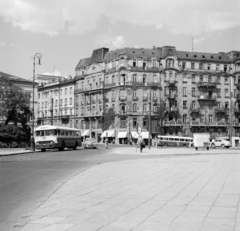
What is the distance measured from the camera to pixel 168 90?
87.3 meters

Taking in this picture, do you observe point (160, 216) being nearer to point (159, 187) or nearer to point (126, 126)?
point (159, 187)

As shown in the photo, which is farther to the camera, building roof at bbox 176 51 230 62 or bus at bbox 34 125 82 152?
building roof at bbox 176 51 230 62

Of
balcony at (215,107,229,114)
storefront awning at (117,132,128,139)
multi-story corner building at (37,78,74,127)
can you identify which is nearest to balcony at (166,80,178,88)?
balcony at (215,107,229,114)

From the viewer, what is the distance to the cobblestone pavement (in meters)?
6.56

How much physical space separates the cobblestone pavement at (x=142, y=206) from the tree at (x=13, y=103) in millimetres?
44130

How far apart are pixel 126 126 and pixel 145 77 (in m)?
11.9

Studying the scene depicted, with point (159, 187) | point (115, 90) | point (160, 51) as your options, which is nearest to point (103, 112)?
point (115, 90)

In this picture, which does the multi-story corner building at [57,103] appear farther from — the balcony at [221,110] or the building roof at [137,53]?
the balcony at [221,110]

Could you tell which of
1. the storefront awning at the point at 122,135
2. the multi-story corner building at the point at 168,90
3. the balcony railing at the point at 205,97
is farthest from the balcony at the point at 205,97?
the storefront awning at the point at 122,135

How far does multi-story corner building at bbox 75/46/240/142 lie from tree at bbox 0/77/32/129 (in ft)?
105

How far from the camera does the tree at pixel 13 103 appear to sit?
54.5m

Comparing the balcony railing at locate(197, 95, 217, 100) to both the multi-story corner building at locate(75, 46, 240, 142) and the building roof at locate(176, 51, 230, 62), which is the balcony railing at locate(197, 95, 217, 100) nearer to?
the multi-story corner building at locate(75, 46, 240, 142)

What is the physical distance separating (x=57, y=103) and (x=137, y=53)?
91.3ft

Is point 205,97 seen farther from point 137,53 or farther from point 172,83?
point 137,53
